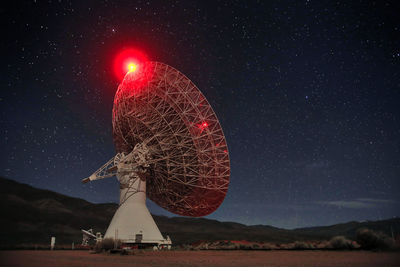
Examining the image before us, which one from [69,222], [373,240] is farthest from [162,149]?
[69,222]

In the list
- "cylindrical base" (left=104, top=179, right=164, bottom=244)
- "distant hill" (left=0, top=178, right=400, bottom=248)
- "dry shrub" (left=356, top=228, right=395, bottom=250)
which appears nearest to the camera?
"dry shrub" (left=356, top=228, right=395, bottom=250)

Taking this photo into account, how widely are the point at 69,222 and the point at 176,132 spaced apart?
70.7 meters

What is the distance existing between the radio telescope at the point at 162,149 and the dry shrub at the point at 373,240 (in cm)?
1027

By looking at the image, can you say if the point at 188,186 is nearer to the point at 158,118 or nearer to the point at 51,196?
the point at 158,118

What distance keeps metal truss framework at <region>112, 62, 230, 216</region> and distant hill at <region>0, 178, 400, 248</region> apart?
3558 cm

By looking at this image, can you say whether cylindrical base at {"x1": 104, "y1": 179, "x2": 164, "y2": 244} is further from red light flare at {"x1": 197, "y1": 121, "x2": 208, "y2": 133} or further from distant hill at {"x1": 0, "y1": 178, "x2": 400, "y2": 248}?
distant hill at {"x1": 0, "y1": 178, "x2": 400, "y2": 248}

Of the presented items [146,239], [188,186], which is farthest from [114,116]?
[146,239]

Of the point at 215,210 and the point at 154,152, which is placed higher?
the point at 154,152

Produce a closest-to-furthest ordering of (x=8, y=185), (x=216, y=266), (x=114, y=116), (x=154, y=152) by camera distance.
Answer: (x=216, y=266), (x=154, y=152), (x=114, y=116), (x=8, y=185)

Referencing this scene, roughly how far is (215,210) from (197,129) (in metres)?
8.14

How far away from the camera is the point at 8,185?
9431 centimetres

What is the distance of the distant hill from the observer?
68.9 m

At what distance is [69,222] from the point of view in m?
82.9

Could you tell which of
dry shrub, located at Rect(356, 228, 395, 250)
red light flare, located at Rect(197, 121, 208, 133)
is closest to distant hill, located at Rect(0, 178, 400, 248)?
red light flare, located at Rect(197, 121, 208, 133)
